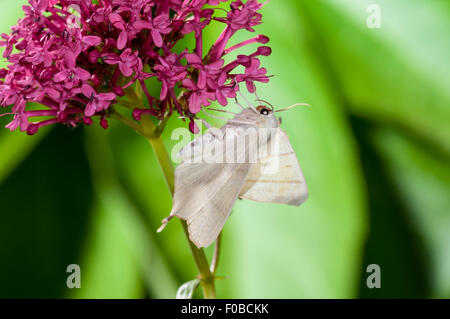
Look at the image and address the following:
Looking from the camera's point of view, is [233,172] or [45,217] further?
[45,217]

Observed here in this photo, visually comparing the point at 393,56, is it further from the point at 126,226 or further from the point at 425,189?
the point at 126,226

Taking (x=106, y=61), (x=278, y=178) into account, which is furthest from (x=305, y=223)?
(x=106, y=61)

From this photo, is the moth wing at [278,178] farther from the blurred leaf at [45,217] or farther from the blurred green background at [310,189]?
the blurred leaf at [45,217]

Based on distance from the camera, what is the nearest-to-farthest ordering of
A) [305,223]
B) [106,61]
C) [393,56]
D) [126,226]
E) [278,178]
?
[106,61], [278,178], [305,223], [393,56], [126,226]

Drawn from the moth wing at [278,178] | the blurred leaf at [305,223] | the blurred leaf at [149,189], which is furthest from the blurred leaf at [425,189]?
the moth wing at [278,178]

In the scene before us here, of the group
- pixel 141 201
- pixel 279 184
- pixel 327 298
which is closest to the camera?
pixel 279 184

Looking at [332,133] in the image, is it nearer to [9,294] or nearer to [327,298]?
[327,298]

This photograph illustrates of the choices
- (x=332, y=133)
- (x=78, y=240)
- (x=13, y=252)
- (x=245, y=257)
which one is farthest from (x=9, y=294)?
(x=332, y=133)

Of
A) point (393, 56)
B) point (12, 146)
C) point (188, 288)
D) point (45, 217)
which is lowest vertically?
point (188, 288)
